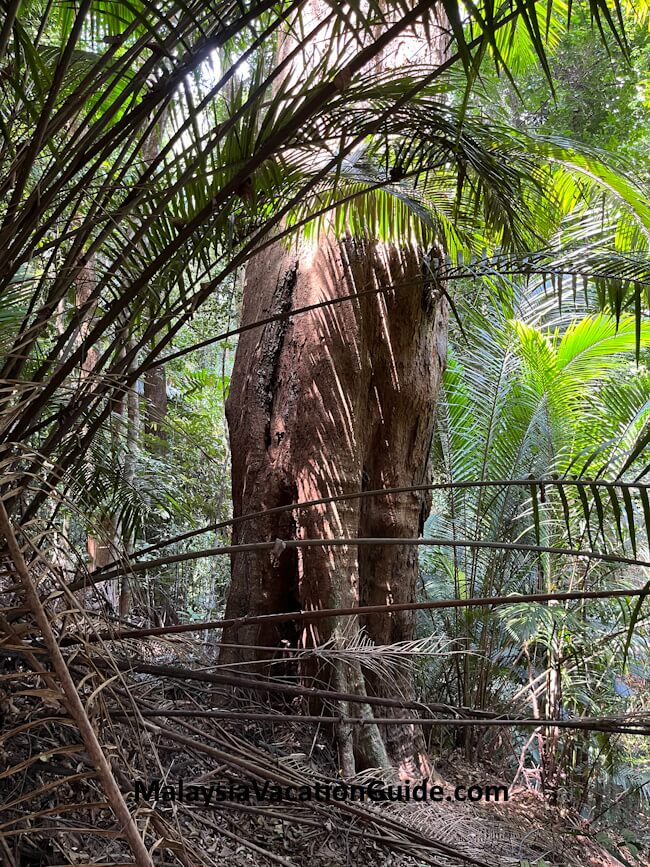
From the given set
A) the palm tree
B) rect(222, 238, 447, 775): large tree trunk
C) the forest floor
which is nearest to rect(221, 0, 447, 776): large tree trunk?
rect(222, 238, 447, 775): large tree trunk

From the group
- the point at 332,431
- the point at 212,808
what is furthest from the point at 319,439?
the point at 212,808

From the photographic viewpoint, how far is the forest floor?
4.45ft

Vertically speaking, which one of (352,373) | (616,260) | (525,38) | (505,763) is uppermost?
(525,38)

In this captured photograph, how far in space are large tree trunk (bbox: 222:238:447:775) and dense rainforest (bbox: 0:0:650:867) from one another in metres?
0.01

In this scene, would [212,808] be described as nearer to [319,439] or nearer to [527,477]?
[319,439]

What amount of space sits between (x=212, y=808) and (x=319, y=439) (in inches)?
50.4

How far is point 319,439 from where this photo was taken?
8.45 feet

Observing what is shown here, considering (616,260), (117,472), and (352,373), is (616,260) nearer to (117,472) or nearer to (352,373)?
(352,373)

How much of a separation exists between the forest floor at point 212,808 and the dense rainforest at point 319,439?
0.6 inches

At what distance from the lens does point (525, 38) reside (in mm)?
3617

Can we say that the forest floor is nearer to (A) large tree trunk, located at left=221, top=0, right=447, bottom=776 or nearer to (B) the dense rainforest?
(B) the dense rainforest

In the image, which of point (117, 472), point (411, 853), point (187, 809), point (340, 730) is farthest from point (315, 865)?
point (117, 472)

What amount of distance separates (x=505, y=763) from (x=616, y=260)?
2554 millimetres

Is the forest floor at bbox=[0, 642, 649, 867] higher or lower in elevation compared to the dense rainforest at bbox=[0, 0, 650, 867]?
lower
